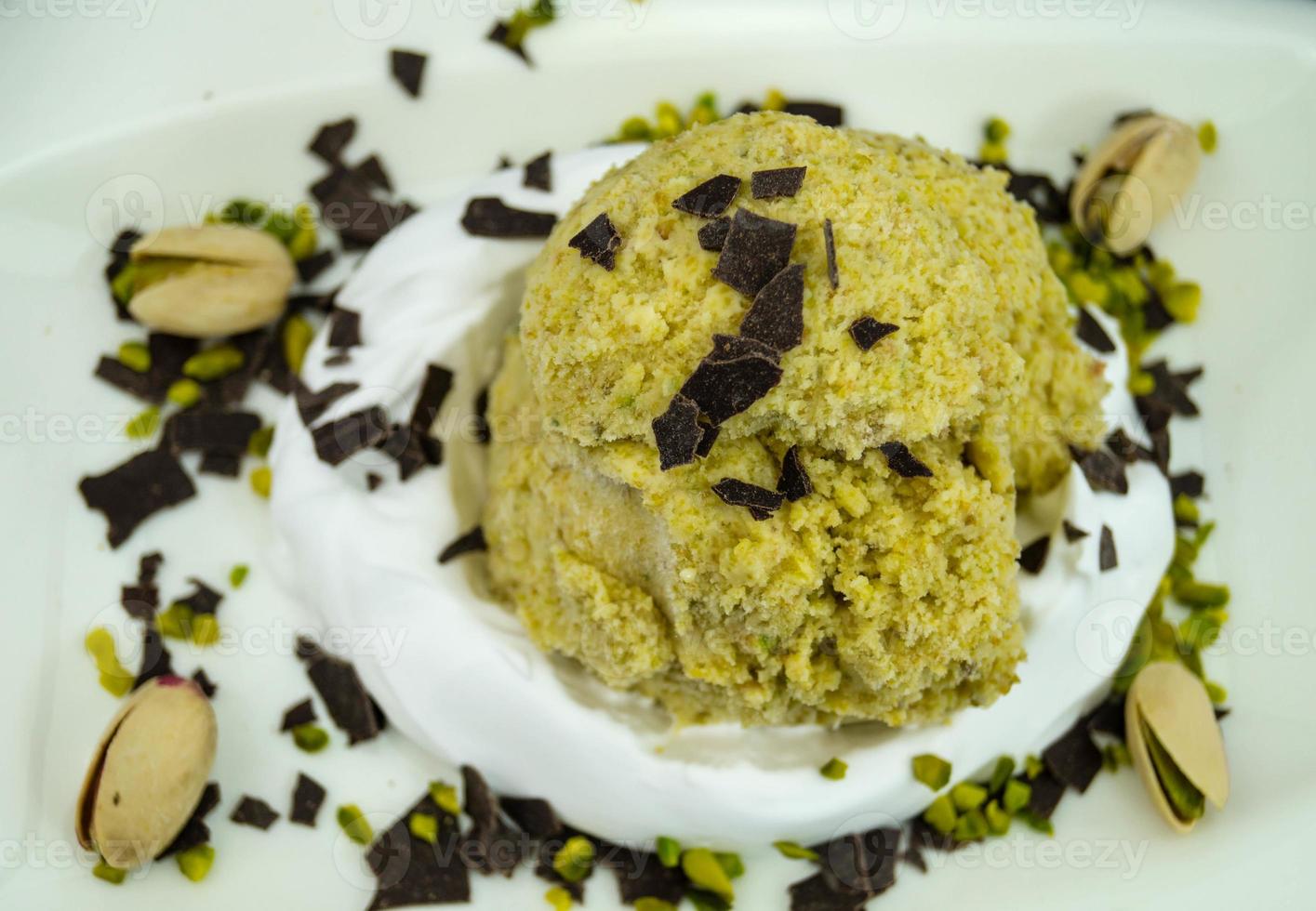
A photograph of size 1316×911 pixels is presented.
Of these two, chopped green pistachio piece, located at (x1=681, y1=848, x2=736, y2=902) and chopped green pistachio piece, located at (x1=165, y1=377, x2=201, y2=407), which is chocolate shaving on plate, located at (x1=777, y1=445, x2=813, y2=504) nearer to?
chopped green pistachio piece, located at (x1=681, y1=848, x2=736, y2=902)

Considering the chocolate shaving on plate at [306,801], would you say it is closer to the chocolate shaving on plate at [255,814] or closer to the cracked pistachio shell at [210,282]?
the chocolate shaving on plate at [255,814]

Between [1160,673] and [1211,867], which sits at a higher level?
[1160,673]

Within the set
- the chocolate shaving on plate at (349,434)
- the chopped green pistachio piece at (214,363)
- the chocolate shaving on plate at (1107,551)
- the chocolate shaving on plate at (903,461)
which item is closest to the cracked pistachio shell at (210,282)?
the chopped green pistachio piece at (214,363)

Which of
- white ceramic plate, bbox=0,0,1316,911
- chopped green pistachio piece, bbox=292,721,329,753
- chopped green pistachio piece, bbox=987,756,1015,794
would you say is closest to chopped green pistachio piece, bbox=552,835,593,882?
white ceramic plate, bbox=0,0,1316,911

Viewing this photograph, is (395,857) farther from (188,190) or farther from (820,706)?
(188,190)

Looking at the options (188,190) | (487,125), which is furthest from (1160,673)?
(188,190)

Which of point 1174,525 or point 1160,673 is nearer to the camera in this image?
point 1160,673

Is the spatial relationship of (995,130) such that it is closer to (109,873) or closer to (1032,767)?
(1032,767)
